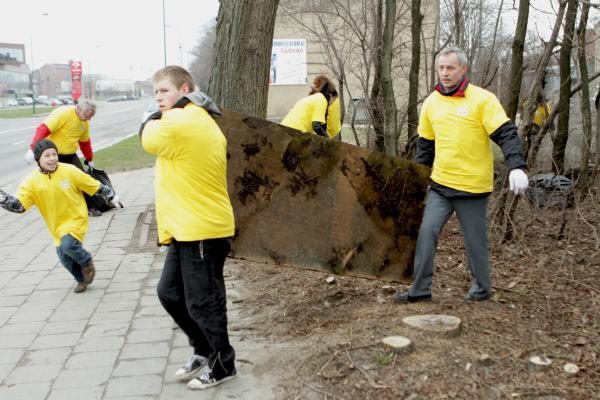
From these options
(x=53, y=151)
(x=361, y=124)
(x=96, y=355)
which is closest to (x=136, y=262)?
(x=53, y=151)

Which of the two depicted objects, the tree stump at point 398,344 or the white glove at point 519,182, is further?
the white glove at point 519,182

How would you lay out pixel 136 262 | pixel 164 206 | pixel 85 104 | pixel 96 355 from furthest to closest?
pixel 85 104, pixel 136 262, pixel 96 355, pixel 164 206

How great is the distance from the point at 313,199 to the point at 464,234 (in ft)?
3.64

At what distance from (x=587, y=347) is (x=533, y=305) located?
91 cm

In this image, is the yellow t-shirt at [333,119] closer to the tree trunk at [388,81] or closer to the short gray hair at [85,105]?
the tree trunk at [388,81]

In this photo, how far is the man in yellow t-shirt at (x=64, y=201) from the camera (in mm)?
6059

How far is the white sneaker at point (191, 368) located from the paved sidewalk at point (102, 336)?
5cm

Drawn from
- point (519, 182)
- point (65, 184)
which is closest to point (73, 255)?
point (65, 184)

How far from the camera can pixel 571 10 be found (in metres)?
6.46

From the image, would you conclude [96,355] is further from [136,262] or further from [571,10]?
[571,10]

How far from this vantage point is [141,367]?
4.38m

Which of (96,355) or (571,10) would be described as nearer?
(96,355)

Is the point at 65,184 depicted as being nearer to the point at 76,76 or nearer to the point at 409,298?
the point at 409,298

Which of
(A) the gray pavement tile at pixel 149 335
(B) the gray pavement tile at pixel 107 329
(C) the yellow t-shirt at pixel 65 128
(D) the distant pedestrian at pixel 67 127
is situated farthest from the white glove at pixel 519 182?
(C) the yellow t-shirt at pixel 65 128
